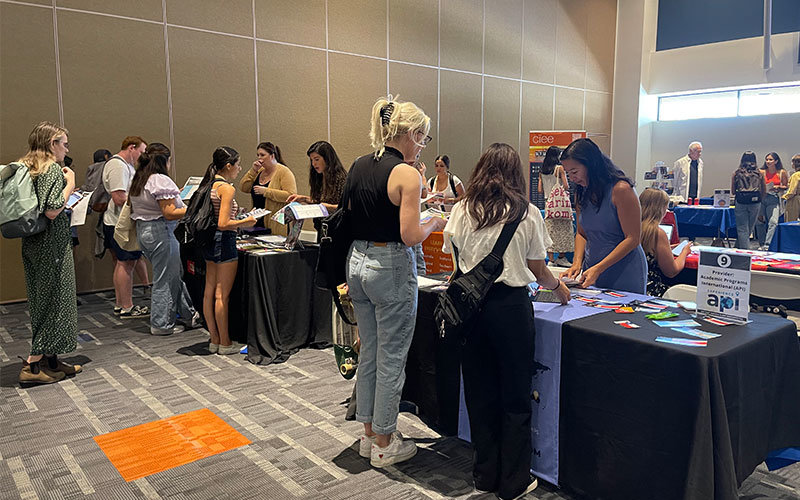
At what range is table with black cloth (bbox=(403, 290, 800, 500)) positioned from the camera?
183cm

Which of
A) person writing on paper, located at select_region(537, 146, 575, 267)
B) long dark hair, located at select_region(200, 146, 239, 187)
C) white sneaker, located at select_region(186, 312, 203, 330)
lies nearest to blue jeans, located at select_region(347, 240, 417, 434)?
long dark hair, located at select_region(200, 146, 239, 187)

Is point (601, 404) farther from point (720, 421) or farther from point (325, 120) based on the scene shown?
point (325, 120)

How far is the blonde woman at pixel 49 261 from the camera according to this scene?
3.48m

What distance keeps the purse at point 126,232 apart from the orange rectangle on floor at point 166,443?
8.11 feet

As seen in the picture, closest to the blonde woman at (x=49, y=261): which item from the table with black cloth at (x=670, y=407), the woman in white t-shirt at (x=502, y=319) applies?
the woman in white t-shirt at (x=502, y=319)

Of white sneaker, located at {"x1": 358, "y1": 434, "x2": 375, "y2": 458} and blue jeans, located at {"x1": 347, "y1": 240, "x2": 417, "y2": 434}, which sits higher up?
blue jeans, located at {"x1": 347, "y1": 240, "x2": 417, "y2": 434}

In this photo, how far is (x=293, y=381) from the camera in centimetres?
383

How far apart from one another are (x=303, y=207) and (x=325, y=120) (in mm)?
4433

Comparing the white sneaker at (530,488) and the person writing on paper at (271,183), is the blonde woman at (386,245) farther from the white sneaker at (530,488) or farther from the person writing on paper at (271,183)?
the person writing on paper at (271,183)

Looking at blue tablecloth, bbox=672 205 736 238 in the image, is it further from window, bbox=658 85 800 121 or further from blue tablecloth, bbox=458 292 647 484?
blue tablecloth, bbox=458 292 647 484

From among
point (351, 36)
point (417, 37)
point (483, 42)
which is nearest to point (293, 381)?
point (351, 36)

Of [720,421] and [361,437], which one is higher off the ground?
[720,421]

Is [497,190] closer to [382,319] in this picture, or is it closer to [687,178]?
[382,319]

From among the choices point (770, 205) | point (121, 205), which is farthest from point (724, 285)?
point (770, 205)
